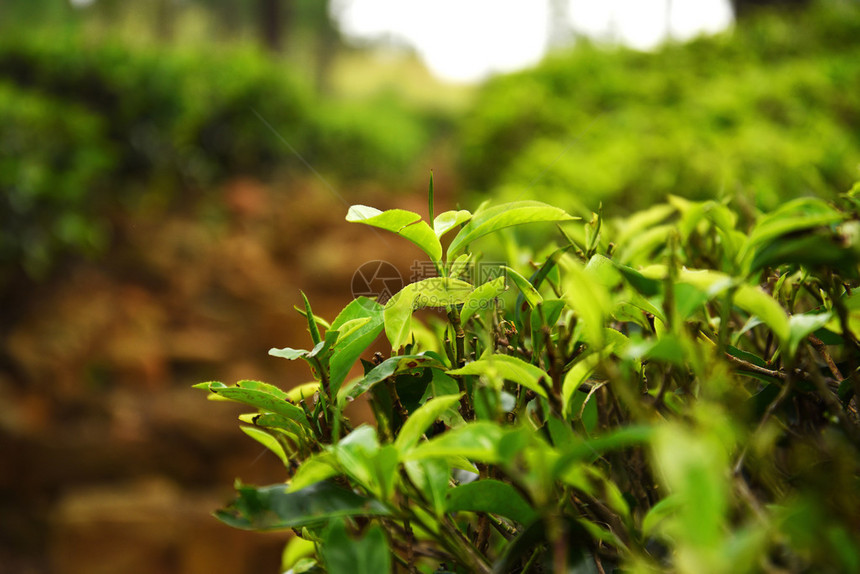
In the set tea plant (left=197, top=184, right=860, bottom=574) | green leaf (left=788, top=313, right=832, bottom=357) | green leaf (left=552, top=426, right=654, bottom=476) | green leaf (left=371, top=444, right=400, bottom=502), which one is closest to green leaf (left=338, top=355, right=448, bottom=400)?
tea plant (left=197, top=184, right=860, bottom=574)

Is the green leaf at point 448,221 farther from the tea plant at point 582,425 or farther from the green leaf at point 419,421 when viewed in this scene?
the green leaf at point 419,421

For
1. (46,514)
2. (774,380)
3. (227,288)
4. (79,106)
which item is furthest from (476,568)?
(79,106)

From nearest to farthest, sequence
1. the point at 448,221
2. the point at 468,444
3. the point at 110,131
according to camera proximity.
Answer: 1. the point at 468,444
2. the point at 448,221
3. the point at 110,131

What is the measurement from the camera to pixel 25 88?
15.0ft

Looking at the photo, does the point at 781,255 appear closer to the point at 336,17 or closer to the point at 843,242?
the point at 843,242

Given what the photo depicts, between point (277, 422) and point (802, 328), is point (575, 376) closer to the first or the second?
point (802, 328)

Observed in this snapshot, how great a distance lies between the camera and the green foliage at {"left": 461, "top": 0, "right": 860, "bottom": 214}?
2113mm

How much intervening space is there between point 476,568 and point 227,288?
439 centimetres

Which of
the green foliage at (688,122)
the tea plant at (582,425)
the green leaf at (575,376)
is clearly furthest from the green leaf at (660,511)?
the green foliage at (688,122)

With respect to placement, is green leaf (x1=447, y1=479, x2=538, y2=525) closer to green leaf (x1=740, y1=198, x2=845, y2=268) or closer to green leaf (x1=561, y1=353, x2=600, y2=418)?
green leaf (x1=561, y1=353, x2=600, y2=418)

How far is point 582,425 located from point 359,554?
0.93 ft

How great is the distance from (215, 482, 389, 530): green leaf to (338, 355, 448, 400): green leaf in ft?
0.31

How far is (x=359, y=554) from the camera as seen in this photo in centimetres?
46

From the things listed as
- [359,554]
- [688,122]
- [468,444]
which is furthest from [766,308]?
[688,122]
